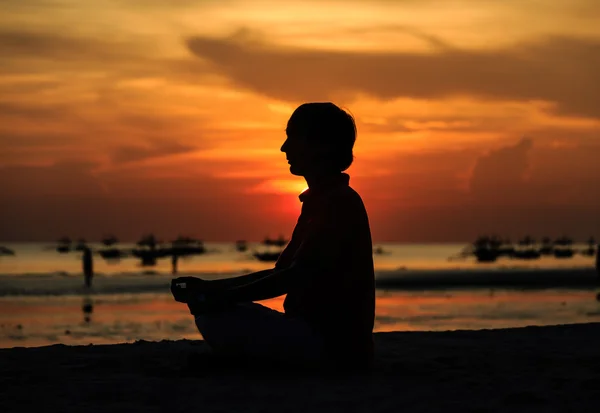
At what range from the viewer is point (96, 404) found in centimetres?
549

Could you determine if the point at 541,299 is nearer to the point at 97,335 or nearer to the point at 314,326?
Answer: the point at 97,335

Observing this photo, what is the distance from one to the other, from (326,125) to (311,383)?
5.72ft

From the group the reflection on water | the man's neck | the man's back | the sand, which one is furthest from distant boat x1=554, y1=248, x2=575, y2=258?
the man's neck

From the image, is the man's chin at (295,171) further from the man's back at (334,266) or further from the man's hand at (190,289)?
the man's hand at (190,289)

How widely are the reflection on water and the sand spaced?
6797 millimetres

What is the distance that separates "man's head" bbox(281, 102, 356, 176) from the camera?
5.67 meters

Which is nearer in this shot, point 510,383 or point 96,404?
point 96,404

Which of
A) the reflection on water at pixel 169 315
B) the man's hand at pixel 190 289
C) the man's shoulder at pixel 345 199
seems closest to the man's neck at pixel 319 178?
the man's shoulder at pixel 345 199

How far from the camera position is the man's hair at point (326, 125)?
18.6 feet

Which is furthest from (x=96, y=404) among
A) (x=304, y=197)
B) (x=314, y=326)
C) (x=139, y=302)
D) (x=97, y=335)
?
(x=139, y=302)

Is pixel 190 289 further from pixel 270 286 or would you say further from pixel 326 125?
pixel 326 125

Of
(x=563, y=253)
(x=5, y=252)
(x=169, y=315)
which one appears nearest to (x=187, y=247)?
(x=5, y=252)

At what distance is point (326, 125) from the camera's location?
5648 millimetres

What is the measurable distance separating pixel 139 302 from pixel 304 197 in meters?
21.6
